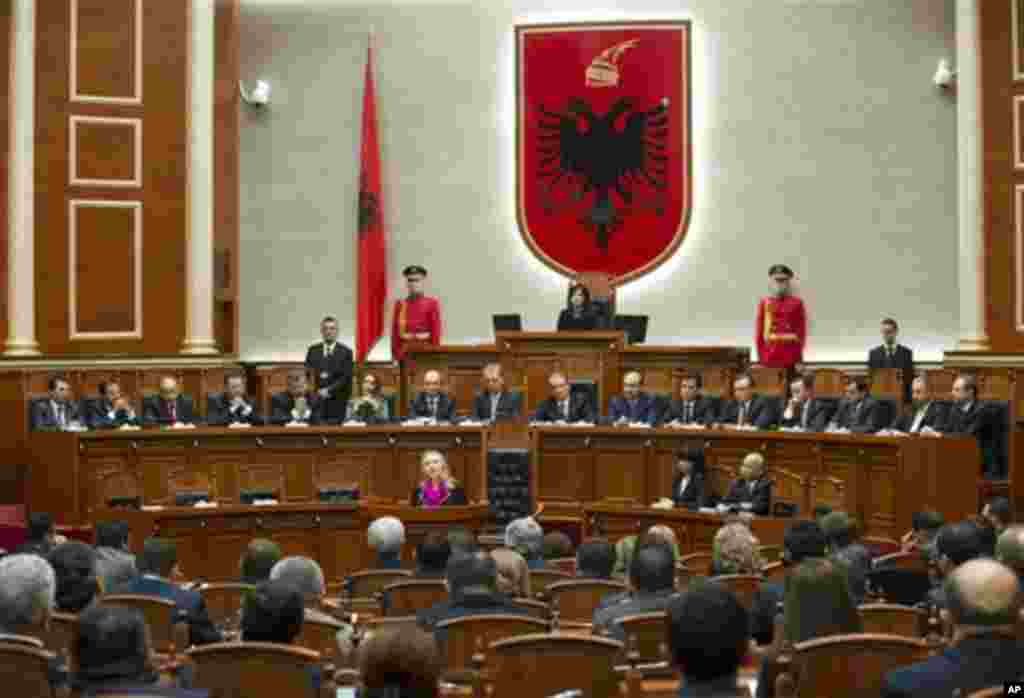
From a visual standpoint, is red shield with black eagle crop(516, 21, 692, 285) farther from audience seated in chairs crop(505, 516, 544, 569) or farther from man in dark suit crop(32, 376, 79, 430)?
audience seated in chairs crop(505, 516, 544, 569)

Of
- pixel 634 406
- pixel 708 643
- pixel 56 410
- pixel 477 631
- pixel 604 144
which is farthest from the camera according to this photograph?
pixel 604 144

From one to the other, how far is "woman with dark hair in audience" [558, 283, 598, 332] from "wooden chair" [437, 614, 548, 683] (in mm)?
10343

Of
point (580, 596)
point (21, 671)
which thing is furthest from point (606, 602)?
point (21, 671)

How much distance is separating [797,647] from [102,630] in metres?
2.13

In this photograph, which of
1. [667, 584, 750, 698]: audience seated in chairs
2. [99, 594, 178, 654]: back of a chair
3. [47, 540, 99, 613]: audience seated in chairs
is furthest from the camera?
[99, 594, 178, 654]: back of a chair

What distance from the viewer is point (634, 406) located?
15.7 m

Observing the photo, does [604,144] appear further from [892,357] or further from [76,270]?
[76,270]

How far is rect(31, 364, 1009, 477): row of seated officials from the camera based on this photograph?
1495 centimetres

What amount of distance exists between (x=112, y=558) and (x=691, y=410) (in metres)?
7.47

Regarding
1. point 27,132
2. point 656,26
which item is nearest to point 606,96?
point 656,26

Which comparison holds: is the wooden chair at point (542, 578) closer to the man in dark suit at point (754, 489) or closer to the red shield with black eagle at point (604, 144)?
the man in dark suit at point (754, 489)

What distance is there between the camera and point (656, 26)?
20.2 meters

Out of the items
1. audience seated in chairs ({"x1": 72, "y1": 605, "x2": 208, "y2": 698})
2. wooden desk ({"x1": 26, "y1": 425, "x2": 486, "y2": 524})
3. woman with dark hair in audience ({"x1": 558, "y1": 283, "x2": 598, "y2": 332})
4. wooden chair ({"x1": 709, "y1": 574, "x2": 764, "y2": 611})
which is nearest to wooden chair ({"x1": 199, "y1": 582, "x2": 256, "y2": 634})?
wooden chair ({"x1": 709, "y1": 574, "x2": 764, "y2": 611})

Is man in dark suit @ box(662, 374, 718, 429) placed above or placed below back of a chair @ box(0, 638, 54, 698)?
above
